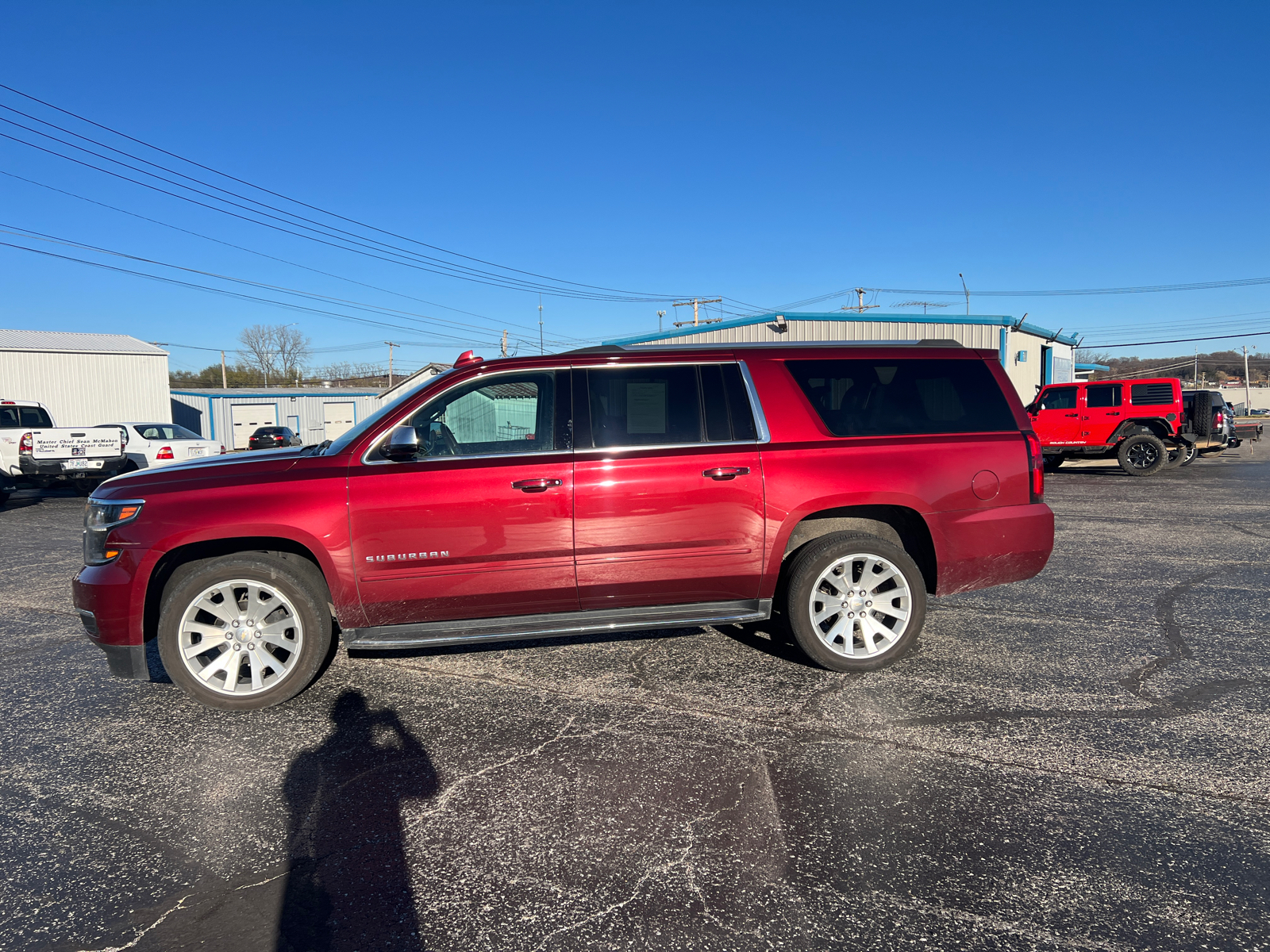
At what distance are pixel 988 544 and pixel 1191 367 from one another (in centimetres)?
10954

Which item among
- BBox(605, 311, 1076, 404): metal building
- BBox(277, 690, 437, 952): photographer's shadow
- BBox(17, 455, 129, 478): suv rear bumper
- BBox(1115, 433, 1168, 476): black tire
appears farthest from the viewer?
BBox(605, 311, 1076, 404): metal building

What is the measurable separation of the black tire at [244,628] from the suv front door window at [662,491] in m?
1.47

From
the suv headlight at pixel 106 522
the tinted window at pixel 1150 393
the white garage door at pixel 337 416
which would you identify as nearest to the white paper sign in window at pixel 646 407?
the suv headlight at pixel 106 522

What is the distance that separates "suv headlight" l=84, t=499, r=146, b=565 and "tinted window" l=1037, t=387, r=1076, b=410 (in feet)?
61.7

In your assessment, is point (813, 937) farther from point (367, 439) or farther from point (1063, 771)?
point (367, 439)

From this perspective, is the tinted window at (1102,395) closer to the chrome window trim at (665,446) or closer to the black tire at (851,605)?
the black tire at (851,605)

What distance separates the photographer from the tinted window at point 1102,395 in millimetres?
17734

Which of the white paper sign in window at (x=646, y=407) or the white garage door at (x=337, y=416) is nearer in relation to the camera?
the white paper sign in window at (x=646, y=407)

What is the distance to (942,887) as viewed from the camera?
8.59ft

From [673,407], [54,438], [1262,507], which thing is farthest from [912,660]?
[54,438]

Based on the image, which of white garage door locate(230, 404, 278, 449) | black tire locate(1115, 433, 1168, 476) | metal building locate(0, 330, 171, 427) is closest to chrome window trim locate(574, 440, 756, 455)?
black tire locate(1115, 433, 1168, 476)

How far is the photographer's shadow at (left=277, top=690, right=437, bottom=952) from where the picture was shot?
96.7 inches

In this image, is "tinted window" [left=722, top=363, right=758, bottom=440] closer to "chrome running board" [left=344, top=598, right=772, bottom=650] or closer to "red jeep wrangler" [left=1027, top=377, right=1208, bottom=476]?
"chrome running board" [left=344, top=598, right=772, bottom=650]

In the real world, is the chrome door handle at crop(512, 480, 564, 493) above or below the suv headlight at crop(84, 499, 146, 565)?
above
